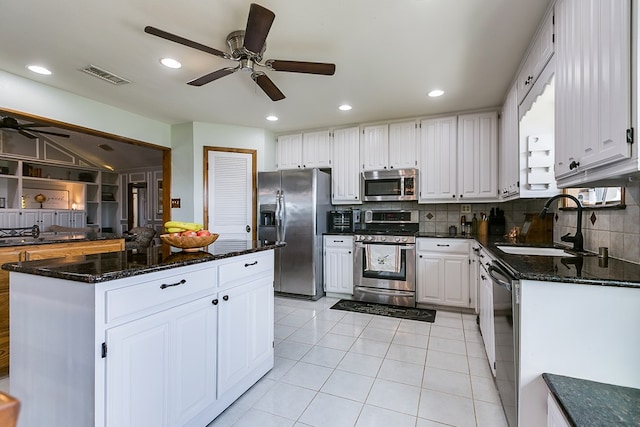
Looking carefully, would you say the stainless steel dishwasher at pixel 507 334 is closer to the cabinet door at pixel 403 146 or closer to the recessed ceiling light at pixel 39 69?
the cabinet door at pixel 403 146

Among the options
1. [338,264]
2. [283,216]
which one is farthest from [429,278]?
[283,216]

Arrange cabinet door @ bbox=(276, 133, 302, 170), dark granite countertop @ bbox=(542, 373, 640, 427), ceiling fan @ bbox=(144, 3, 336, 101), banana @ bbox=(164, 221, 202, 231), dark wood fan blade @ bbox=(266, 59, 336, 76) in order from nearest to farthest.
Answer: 1. dark granite countertop @ bbox=(542, 373, 640, 427)
2. ceiling fan @ bbox=(144, 3, 336, 101)
3. banana @ bbox=(164, 221, 202, 231)
4. dark wood fan blade @ bbox=(266, 59, 336, 76)
5. cabinet door @ bbox=(276, 133, 302, 170)

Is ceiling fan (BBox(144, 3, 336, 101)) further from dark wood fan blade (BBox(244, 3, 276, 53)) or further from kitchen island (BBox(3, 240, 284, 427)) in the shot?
→ kitchen island (BBox(3, 240, 284, 427))

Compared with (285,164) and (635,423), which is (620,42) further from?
(285,164)

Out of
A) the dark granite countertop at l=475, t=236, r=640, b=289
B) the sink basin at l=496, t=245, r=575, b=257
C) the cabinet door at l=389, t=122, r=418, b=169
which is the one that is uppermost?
the cabinet door at l=389, t=122, r=418, b=169

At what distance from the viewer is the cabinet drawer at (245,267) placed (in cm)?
177

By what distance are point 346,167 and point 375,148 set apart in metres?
0.49

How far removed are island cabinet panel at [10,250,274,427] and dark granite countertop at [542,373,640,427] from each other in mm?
1572

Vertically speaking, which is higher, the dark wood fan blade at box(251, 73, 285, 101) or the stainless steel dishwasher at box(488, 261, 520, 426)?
the dark wood fan blade at box(251, 73, 285, 101)

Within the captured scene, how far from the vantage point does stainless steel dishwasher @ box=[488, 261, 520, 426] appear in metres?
1.38

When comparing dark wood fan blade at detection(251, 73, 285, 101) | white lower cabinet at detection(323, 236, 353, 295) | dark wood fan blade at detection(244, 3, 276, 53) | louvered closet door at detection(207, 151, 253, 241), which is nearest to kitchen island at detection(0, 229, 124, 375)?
louvered closet door at detection(207, 151, 253, 241)

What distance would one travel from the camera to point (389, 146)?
405 centimetres

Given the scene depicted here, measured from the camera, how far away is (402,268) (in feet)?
12.0

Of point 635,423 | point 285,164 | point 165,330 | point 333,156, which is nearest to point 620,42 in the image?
point 635,423
